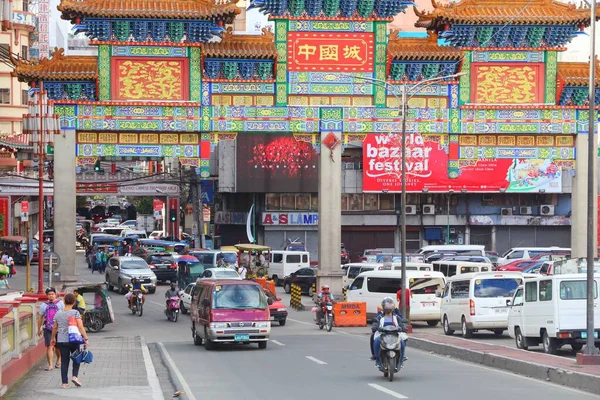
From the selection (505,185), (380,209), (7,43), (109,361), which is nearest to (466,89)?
(109,361)

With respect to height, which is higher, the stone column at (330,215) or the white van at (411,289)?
the stone column at (330,215)

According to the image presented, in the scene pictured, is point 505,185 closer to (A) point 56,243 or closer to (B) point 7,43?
(A) point 56,243

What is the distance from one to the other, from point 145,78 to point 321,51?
624cm

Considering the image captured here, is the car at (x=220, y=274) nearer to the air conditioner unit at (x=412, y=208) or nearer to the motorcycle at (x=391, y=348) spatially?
the motorcycle at (x=391, y=348)

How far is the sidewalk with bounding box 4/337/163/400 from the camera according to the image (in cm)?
1791

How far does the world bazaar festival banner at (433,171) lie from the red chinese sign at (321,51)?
3239mm

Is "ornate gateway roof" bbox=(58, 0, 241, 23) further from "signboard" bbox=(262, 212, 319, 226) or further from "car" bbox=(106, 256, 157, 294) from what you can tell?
"signboard" bbox=(262, 212, 319, 226)

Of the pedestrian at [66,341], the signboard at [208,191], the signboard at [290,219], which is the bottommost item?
the pedestrian at [66,341]

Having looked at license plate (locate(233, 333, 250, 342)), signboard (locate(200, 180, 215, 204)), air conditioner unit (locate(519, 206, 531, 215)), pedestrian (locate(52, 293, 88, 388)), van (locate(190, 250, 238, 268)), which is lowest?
license plate (locate(233, 333, 250, 342))

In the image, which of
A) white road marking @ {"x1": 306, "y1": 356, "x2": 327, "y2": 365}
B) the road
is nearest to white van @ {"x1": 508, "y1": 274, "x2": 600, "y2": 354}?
the road

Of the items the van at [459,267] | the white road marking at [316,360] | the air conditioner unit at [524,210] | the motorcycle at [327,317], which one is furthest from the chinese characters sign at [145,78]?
the air conditioner unit at [524,210]

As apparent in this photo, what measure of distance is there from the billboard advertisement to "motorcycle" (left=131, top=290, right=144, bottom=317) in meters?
28.9

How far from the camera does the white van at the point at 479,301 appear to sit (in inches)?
1226

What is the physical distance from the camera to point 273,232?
74750 mm
